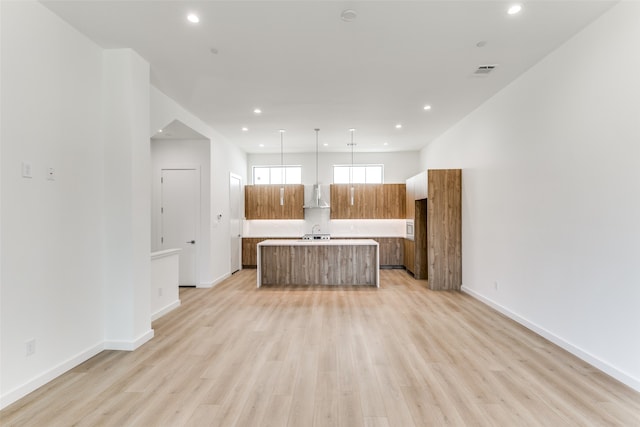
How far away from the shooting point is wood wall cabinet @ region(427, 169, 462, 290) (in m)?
5.66

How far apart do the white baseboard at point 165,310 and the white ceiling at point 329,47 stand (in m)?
3.17

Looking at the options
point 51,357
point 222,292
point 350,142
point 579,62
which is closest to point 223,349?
point 51,357

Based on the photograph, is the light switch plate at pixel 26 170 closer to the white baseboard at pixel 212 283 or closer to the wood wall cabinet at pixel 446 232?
the white baseboard at pixel 212 283

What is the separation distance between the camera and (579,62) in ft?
9.86

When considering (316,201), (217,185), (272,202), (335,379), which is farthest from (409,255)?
(335,379)

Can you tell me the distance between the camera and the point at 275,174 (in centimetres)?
871

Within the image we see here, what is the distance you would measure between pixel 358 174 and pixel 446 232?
361 centimetres

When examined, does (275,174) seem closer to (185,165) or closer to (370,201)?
(370,201)

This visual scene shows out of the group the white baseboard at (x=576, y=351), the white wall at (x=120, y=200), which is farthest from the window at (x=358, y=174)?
the white wall at (x=120, y=200)

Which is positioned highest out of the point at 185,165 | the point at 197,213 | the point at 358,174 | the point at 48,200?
the point at 358,174

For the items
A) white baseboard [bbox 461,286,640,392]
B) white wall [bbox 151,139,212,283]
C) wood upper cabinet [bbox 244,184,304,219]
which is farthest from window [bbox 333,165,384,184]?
white baseboard [bbox 461,286,640,392]

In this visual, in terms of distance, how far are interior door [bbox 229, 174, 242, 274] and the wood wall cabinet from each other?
4475 mm

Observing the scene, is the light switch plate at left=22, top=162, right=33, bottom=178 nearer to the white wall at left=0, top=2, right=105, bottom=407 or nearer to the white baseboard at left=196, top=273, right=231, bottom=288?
the white wall at left=0, top=2, right=105, bottom=407

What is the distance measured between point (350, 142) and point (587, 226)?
5.15 m
